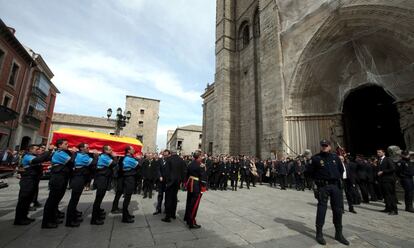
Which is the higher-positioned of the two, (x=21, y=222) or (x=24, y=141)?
(x=24, y=141)

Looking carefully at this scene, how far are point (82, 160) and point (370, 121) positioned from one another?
15760 mm

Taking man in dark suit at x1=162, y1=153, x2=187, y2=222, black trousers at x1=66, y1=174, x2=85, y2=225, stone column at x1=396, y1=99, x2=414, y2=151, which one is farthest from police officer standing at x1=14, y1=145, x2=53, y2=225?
stone column at x1=396, y1=99, x2=414, y2=151

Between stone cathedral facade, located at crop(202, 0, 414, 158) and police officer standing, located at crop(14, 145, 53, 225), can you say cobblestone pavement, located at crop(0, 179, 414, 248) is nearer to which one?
police officer standing, located at crop(14, 145, 53, 225)

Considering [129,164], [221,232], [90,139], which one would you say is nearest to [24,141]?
[90,139]

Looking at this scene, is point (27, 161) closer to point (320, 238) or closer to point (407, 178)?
point (320, 238)

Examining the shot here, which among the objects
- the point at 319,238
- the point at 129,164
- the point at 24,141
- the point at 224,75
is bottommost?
the point at 319,238

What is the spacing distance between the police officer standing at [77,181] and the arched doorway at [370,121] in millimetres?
11879

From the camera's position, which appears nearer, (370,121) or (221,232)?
(221,232)

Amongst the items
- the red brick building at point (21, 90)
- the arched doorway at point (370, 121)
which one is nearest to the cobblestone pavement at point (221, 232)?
the arched doorway at point (370, 121)

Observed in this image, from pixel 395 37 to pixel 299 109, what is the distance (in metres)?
4.78

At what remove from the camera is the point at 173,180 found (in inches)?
187

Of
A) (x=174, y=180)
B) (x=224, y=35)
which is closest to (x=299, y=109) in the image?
(x=174, y=180)

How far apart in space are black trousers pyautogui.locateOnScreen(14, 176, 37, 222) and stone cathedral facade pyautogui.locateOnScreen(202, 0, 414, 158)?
10.3m

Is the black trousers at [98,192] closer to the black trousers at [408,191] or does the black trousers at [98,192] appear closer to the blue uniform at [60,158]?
the blue uniform at [60,158]
